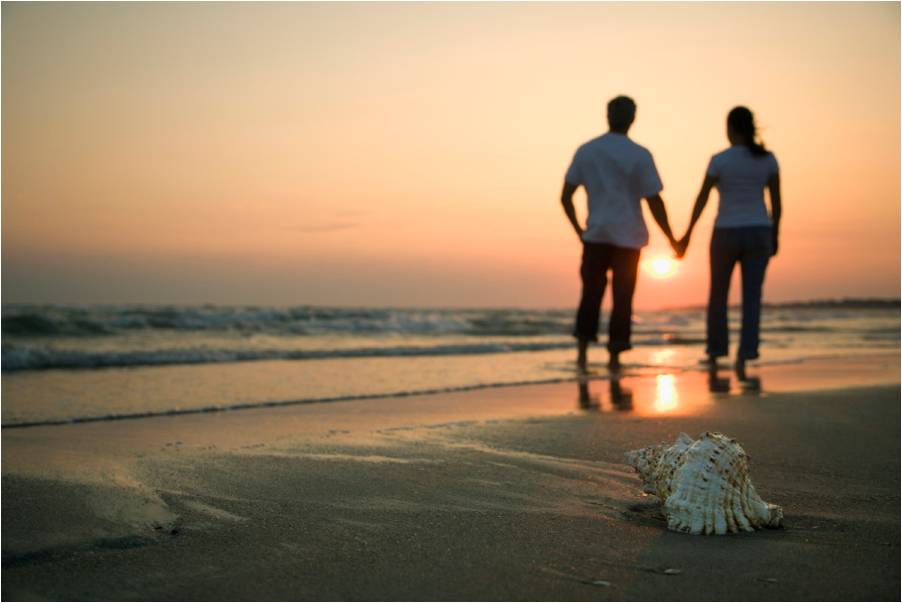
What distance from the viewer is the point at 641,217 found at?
7738 millimetres

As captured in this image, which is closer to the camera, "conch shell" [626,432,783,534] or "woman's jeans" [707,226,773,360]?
"conch shell" [626,432,783,534]

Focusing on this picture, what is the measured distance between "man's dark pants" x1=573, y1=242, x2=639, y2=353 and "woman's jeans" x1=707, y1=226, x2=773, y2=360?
859 mm

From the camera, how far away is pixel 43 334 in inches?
751

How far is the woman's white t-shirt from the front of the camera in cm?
785

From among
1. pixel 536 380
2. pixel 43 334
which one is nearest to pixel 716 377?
pixel 536 380

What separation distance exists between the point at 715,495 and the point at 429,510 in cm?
81

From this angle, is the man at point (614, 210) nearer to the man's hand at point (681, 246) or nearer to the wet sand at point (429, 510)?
the man's hand at point (681, 246)

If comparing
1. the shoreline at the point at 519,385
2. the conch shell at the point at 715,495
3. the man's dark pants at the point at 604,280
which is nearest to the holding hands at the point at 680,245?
the man's dark pants at the point at 604,280

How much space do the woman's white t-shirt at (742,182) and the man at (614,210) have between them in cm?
62

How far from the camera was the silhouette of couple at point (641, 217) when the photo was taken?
7641mm

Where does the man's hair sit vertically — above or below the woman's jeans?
above

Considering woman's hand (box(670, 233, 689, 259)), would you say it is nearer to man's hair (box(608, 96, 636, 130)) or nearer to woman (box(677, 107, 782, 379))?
woman (box(677, 107, 782, 379))

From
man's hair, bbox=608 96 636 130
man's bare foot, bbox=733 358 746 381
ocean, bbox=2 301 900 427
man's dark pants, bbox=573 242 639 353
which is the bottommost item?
ocean, bbox=2 301 900 427

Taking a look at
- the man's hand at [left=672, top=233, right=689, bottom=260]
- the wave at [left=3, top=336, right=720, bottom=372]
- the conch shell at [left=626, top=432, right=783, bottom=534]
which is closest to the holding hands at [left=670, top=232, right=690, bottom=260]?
the man's hand at [left=672, top=233, right=689, bottom=260]
